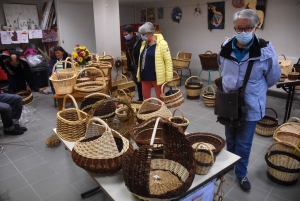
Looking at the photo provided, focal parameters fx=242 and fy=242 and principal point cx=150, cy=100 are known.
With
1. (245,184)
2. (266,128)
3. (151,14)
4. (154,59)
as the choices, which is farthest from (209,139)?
(151,14)

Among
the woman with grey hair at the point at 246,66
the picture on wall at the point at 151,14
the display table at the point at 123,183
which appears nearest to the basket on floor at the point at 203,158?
the display table at the point at 123,183

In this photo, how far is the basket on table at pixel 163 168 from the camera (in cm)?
119

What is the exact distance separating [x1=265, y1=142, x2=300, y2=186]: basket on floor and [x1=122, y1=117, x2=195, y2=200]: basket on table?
1330mm

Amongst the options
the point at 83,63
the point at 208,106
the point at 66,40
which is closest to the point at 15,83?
the point at 83,63

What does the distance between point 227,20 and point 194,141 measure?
447cm

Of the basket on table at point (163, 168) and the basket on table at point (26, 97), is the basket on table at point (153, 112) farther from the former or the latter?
the basket on table at point (26, 97)

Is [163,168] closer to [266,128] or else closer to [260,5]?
[266,128]

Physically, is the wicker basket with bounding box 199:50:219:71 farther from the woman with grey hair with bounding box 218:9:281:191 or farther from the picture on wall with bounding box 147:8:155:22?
the picture on wall with bounding box 147:8:155:22

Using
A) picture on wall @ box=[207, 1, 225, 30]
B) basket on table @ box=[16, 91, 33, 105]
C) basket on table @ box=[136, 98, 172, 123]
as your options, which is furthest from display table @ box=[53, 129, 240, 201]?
picture on wall @ box=[207, 1, 225, 30]

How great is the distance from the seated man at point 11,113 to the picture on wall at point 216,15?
451 cm

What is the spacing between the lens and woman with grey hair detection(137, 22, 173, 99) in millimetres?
3161

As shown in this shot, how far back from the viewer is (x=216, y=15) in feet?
18.8

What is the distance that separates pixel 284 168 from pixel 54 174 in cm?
231

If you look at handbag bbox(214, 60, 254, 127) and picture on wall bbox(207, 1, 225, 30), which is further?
picture on wall bbox(207, 1, 225, 30)
